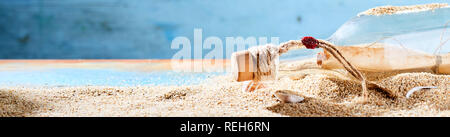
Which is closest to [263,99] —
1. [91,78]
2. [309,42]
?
[309,42]

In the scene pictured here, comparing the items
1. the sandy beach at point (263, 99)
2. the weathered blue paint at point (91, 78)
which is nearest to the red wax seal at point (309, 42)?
the sandy beach at point (263, 99)

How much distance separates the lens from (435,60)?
73 cm

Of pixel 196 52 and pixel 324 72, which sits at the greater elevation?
pixel 196 52

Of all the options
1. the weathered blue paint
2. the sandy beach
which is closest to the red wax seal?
the sandy beach

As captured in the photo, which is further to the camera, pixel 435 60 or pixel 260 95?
pixel 435 60

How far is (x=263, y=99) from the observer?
1.96 feet

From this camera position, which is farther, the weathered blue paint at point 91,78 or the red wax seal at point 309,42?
the weathered blue paint at point 91,78

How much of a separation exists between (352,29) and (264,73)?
25 cm

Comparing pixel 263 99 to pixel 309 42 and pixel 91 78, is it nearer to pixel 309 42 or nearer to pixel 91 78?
pixel 309 42

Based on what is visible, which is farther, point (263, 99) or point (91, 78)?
point (91, 78)

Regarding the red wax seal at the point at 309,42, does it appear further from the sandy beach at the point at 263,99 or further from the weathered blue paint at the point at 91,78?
the weathered blue paint at the point at 91,78

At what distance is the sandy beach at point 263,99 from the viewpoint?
1.72 ft
